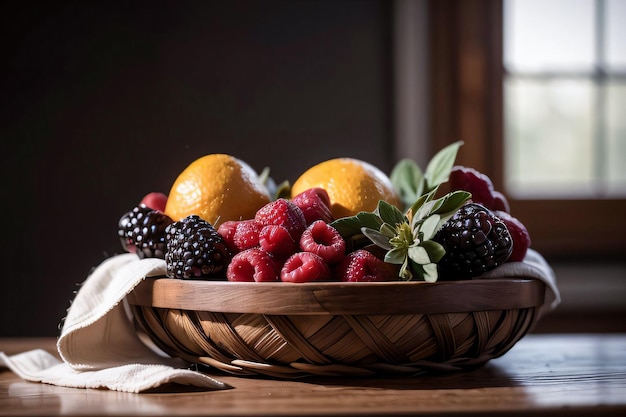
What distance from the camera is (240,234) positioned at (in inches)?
32.1

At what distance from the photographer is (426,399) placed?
71 cm

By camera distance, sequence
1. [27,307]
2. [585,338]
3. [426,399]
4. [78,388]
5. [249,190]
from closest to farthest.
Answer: [426,399] < [78,388] < [249,190] < [585,338] < [27,307]

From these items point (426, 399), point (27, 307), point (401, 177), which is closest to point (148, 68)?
point (27, 307)

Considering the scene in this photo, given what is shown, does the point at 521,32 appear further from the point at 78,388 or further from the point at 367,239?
the point at 78,388

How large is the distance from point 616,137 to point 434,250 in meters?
1.74

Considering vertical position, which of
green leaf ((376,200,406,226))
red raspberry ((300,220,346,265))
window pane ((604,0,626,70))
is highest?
window pane ((604,0,626,70))

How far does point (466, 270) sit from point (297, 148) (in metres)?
1.45

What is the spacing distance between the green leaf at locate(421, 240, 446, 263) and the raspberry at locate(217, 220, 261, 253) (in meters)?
0.19

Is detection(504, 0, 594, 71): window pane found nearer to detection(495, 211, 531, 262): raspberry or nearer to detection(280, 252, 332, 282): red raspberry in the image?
detection(495, 211, 531, 262): raspberry

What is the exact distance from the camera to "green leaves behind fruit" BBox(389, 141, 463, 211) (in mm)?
985

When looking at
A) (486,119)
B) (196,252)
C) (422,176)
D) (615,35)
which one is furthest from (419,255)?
(615,35)

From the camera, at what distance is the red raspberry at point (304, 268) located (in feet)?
2.41

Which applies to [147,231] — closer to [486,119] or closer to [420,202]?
[420,202]

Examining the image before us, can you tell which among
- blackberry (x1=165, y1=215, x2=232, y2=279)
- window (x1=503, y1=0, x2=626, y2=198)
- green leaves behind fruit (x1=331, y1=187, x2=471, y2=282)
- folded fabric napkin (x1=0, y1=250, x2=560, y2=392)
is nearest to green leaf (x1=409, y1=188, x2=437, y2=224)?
green leaves behind fruit (x1=331, y1=187, x2=471, y2=282)
